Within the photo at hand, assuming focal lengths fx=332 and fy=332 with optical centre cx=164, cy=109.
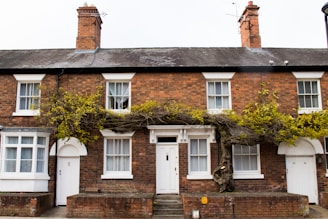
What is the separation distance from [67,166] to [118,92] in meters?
3.82

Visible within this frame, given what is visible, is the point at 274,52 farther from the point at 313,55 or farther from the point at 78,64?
the point at 78,64

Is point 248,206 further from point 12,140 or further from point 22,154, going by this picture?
point 12,140

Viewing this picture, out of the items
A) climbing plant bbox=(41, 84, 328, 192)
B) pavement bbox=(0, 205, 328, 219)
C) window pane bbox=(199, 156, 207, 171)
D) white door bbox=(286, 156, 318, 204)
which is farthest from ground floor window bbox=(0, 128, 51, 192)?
white door bbox=(286, 156, 318, 204)

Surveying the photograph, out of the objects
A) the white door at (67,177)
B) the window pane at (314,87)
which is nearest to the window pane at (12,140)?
the white door at (67,177)

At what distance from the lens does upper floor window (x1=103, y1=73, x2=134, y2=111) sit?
1448 cm

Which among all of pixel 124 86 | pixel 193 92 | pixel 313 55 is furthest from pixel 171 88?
pixel 313 55

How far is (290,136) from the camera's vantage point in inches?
507

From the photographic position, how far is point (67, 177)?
45.6 ft

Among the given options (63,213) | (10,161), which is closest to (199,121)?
(63,213)

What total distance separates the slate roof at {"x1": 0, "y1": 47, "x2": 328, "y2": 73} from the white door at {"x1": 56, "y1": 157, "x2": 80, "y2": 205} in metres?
4.02

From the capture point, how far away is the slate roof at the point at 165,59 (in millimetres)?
14477

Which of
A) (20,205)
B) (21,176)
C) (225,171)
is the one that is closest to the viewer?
(20,205)

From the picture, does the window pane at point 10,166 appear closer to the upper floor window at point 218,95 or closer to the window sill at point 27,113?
the window sill at point 27,113

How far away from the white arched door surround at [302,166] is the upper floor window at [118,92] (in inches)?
269
